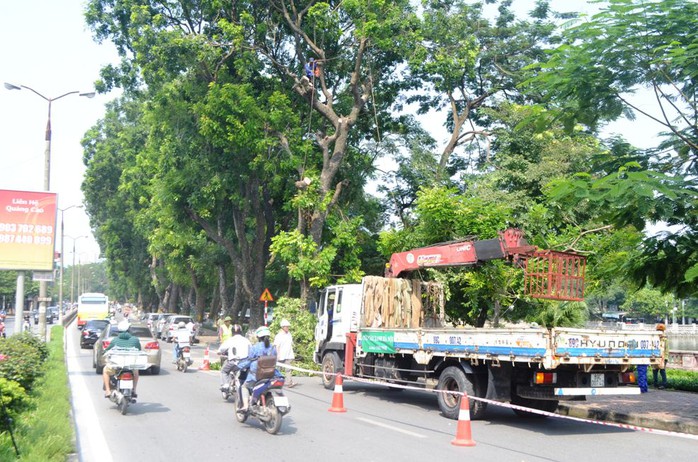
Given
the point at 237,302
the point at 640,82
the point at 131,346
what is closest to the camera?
the point at 640,82

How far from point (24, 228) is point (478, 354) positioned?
1088cm

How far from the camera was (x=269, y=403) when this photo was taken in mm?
10625

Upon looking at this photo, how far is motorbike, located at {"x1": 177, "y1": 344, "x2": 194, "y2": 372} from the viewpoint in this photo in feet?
68.9

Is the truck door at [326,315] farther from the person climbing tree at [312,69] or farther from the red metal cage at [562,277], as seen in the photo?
the person climbing tree at [312,69]

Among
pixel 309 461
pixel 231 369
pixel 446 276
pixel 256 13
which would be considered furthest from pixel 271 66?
pixel 309 461

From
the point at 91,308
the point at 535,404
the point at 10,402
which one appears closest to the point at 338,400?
the point at 535,404

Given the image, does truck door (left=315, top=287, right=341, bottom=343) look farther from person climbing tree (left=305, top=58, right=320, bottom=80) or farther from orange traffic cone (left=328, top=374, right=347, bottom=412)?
person climbing tree (left=305, top=58, right=320, bottom=80)

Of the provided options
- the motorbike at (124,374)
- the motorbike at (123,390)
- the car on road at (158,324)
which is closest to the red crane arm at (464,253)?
the motorbike at (124,374)

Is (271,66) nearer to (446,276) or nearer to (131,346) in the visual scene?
(446,276)

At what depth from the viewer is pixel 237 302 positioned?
40156 millimetres

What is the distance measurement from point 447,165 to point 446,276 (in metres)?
12.1

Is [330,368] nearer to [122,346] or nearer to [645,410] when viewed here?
[122,346]

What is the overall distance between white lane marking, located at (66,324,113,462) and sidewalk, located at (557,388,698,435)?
8668 mm

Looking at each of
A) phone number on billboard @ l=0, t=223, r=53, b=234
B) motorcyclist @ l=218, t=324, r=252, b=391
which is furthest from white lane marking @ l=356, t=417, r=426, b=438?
phone number on billboard @ l=0, t=223, r=53, b=234
